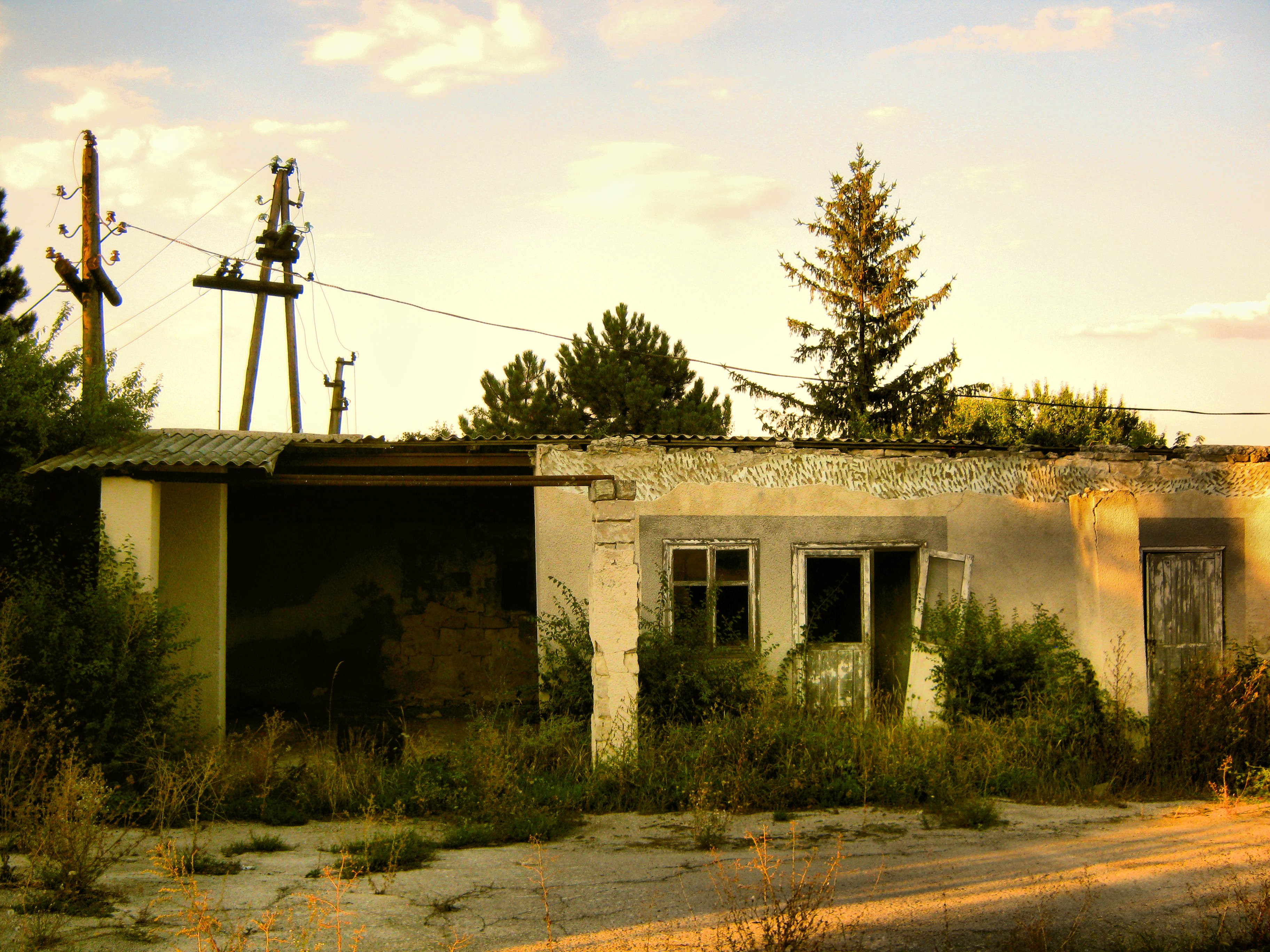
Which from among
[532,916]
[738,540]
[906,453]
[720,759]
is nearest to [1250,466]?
[906,453]

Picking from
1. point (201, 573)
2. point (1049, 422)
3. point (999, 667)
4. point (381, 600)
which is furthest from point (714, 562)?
point (1049, 422)

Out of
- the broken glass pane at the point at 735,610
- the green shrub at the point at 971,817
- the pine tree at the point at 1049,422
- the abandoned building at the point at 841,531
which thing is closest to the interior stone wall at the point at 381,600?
the abandoned building at the point at 841,531

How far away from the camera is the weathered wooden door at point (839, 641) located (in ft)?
29.0

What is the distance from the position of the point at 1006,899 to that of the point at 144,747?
19.0 feet

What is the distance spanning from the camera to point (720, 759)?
7.01m

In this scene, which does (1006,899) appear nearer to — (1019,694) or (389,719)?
(1019,694)

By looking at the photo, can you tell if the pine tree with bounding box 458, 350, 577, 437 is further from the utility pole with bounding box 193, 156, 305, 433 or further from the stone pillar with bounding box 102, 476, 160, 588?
the stone pillar with bounding box 102, 476, 160, 588

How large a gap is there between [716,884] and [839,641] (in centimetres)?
489

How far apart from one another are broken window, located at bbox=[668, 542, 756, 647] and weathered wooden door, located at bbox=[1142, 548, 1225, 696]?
4.09 meters

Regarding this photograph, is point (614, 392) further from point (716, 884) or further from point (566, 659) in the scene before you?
point (716, 884)

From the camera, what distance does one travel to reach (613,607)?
7.18m

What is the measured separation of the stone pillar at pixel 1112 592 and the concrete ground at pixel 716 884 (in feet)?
5.64

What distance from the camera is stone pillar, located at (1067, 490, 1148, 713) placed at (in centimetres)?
821

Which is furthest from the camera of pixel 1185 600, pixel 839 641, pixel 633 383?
pixel 633 383
